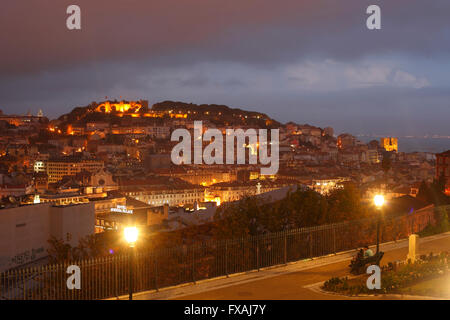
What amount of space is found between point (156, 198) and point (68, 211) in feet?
135

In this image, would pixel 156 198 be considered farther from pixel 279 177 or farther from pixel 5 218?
pixel 5 218

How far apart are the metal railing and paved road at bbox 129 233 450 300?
27 cm

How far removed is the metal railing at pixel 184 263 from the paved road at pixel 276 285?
27cm

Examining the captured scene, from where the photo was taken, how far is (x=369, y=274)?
9.04 m

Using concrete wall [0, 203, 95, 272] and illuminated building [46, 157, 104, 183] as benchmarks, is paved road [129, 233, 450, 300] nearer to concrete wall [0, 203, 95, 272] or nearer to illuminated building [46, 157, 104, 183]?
concrete wall [0, 203, 95, 272]

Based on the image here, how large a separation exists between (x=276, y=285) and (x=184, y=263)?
5.27ft

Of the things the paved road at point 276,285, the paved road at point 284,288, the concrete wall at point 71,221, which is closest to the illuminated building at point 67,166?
the concrete wall at point 71,221

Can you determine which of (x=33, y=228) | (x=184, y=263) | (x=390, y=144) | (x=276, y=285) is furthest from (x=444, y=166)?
(x=390, y=144)

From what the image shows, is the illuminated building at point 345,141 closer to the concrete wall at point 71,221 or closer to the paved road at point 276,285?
the concrete wall at point 71,221

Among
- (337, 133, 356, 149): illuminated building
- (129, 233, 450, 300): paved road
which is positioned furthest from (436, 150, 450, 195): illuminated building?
(337, 133, 356, 149): illuminated building

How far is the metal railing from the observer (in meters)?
7.93

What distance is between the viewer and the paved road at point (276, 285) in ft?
26.3

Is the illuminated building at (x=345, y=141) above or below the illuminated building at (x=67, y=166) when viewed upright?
above

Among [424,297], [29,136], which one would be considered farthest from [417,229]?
[29,136]
